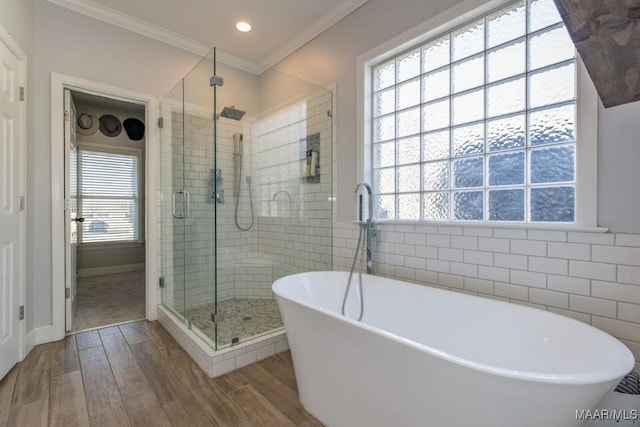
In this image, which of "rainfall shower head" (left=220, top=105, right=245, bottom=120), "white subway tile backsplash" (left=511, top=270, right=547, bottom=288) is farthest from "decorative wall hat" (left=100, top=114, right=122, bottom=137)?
"white subway tile backsplash" (left=511, top=270, right=547, bottom=288)

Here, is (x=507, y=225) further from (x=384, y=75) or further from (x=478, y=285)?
(x=384, y=75)

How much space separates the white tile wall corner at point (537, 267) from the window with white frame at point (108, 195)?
466 cm

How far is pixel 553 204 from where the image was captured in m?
1.64

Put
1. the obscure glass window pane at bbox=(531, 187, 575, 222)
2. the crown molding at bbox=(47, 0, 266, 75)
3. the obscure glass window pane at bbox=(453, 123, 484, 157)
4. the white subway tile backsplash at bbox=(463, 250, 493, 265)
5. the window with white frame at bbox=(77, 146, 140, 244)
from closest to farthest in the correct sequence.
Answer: the obscure glass window pane at bbox=(531, 187, 575, 222), the white subway tile backsplash at bbox=(463, 250, 493, 265), the obscure glass window pane at bbox=(453, 123, 484, 157), the crown molding at bbox=(47, 0, 266, 75), the window with white frame at bbox=(77, 146, 140, 244)

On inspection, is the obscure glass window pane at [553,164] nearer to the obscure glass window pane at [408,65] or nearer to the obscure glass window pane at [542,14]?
the obscure glass window pane at [542,14]

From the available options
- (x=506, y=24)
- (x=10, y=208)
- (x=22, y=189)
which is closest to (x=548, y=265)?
(x=506, y=24)

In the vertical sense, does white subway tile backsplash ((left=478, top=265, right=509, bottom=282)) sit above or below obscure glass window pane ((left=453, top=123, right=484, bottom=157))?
below

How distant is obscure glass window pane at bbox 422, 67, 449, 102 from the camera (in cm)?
212

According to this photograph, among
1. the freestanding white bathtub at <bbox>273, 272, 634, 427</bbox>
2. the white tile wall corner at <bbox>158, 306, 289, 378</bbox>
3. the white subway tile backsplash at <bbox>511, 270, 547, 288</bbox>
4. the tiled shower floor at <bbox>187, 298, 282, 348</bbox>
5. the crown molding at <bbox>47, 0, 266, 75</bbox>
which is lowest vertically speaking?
the white tile wall corner at <bbox>158, 306, 289, 378</bbox>

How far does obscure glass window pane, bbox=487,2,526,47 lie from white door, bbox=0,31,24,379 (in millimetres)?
3033

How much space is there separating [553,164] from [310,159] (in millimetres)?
1896

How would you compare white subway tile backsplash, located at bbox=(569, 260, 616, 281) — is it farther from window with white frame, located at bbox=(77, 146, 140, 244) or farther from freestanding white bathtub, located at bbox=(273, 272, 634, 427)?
window with white frame, located at bbox=(77, 146, 140, 244)

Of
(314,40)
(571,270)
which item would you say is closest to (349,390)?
(571,270)

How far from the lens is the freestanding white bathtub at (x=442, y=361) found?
0.89 metres
